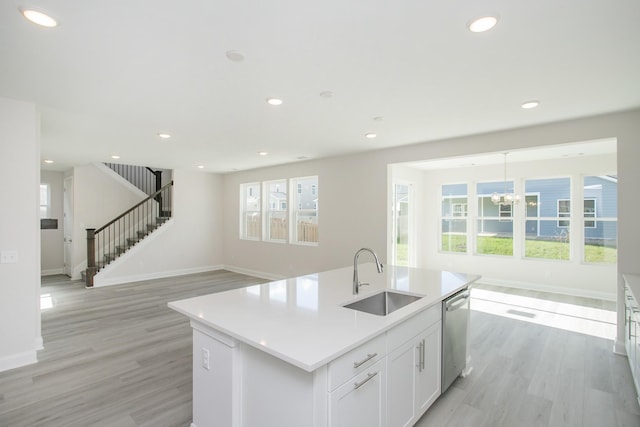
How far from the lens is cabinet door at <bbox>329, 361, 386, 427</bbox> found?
1.47 metres

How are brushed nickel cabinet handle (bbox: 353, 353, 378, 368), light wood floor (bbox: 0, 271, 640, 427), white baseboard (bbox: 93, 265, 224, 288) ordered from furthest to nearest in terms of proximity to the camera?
white baseboard (bbox: 93, 265, 224, 288), light wood floor (bbox: 0, 271, 640, 427), brushed nickel cabinet handle (bbox: 353, 353, 378, 368)

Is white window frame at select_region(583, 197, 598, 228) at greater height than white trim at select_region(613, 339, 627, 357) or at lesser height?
greater

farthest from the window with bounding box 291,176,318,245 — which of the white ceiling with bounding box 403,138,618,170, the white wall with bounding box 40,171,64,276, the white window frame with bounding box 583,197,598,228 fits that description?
the white wall with bounding box 40,171,64,276

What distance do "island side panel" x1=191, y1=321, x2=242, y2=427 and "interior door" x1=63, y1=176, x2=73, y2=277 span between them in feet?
23.7

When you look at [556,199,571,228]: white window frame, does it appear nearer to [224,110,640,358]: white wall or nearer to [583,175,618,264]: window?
[583,175,618,264]: window

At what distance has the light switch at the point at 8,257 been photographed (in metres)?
3.04

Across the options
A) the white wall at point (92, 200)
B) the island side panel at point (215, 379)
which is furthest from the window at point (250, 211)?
the island side panel at point (215, 379)

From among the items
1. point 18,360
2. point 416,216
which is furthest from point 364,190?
point 18,360

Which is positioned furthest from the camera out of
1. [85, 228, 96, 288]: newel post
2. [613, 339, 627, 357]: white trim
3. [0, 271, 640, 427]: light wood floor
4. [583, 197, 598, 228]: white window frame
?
[85, 228, 96, 288]: newel post

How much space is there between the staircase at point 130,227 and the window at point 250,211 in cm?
178

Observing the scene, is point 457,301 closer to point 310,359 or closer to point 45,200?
point 310,359

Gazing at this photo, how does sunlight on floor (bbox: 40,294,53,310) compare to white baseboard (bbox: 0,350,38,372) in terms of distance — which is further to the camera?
sunlight on floor (bbox: 40,294,53,310)

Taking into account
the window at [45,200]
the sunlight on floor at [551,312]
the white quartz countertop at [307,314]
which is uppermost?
the window at [45,200]

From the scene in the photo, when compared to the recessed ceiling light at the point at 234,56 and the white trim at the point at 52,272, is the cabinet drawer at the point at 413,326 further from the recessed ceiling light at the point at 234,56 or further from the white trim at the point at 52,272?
the white trim at the point at 52,272
